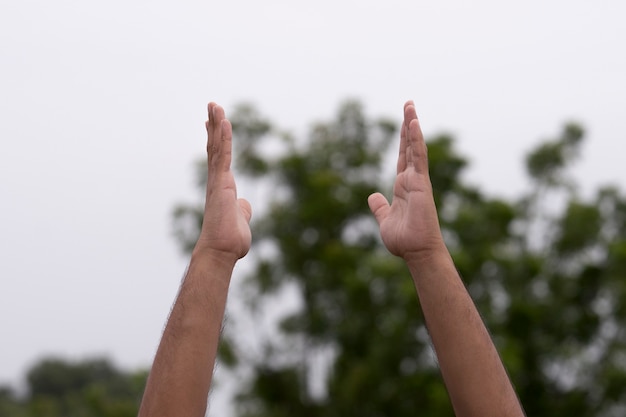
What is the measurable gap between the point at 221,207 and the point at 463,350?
72cm

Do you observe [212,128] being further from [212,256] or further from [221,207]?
[212,256]

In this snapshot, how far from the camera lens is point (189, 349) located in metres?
2.33

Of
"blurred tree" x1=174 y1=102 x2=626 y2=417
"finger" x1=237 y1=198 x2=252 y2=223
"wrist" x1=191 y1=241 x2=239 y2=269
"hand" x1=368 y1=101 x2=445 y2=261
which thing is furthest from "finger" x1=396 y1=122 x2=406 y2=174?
"blurred tree" x1=174 y1=102 x2=626 y2=417

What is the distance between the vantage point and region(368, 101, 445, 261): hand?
2.59 metres

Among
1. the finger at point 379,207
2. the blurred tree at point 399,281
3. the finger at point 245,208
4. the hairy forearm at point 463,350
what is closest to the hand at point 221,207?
the finger at point 245,208

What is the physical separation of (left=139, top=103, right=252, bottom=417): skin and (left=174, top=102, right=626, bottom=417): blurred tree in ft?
39.9

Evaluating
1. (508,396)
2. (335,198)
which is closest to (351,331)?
(335,198)

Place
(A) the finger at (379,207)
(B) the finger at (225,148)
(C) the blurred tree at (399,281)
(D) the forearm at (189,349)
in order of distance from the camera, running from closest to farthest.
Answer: (D) the forearm at (189,349) → (B) the finger at (225,148) → (A) the finger at (379,207) → (C) the blurred tree at (399,281)

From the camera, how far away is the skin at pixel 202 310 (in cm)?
229

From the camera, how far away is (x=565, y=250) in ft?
61.4

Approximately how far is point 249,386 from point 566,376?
5.59 meters

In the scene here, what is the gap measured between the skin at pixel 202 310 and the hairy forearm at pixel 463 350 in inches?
19.3

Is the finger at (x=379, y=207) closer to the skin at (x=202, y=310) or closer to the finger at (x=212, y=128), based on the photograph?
the skin at (x=202, y=310)

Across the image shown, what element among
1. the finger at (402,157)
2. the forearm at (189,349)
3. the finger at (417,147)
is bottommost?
the forearm at (189,349)
